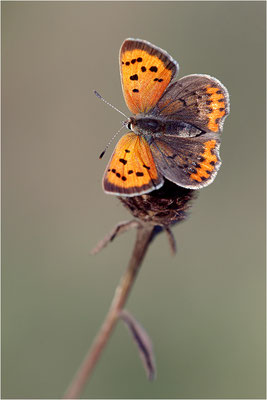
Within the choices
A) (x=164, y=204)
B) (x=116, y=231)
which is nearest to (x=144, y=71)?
(x=164, y=204)

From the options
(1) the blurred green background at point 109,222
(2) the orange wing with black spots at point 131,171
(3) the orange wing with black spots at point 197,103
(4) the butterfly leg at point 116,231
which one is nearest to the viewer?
(2) the orange wing with black spots at point 131,171

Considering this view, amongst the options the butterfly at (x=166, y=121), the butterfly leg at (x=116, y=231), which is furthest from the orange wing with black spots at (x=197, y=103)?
the butterfly leg at (x=116, y=231)

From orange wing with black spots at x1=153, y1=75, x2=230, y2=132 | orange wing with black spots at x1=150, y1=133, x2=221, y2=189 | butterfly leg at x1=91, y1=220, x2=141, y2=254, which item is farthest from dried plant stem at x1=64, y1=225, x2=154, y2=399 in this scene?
orange wing with black spots at x1=153, y1=75, x2=230, y2=132

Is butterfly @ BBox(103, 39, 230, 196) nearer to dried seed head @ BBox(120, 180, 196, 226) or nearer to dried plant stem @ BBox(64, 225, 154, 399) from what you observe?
dried seed head @ BBox(120, 180, 196, 226)

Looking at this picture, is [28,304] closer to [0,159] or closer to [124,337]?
[124,337]

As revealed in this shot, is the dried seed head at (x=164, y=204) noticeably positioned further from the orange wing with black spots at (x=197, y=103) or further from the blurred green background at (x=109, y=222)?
the blurred green background at (x=109, y=222)

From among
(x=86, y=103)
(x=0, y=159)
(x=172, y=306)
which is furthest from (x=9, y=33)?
(x=172, y=306)
